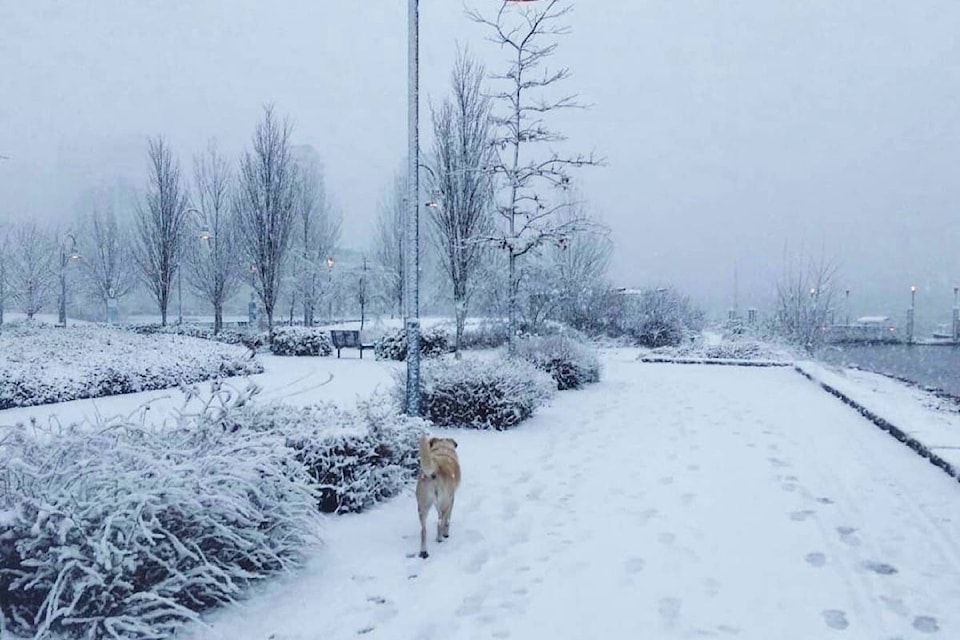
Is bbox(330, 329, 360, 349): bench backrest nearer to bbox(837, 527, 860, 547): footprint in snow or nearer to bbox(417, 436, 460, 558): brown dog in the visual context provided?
bbox(417, 436, 460, 558): brown dog

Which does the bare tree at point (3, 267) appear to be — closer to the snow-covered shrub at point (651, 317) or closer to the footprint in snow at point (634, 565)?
the snow-covered shrub at point (651, 317)

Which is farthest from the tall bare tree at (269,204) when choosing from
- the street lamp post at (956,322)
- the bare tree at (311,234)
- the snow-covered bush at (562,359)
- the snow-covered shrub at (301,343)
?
the street lamp post at (956,322)

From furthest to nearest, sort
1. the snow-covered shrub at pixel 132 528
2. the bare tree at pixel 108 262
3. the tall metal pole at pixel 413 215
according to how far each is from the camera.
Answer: the bare tree at pixel 108 262
the tall metal pole at pixel 413 215
the snow-covered shrub at pixel 132 528

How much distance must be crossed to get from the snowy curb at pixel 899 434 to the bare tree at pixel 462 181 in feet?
31.8

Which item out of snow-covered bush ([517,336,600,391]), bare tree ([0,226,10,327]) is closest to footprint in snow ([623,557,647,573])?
snow-covered bush ([517,336,600,391])

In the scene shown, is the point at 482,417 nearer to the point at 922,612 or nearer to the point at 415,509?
the point at 415,509

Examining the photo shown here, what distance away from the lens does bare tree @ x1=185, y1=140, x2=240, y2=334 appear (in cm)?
2956

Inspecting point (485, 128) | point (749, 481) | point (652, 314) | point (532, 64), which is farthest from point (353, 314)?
point (749, 481)

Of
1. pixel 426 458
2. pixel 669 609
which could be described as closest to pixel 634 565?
pixel 669 609

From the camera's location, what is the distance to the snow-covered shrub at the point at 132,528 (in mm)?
2947

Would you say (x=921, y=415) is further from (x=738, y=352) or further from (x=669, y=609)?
(x=738, y=352)

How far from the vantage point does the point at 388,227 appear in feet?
136

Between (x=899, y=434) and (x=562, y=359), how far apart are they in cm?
599

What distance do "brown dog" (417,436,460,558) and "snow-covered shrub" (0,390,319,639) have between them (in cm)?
72
